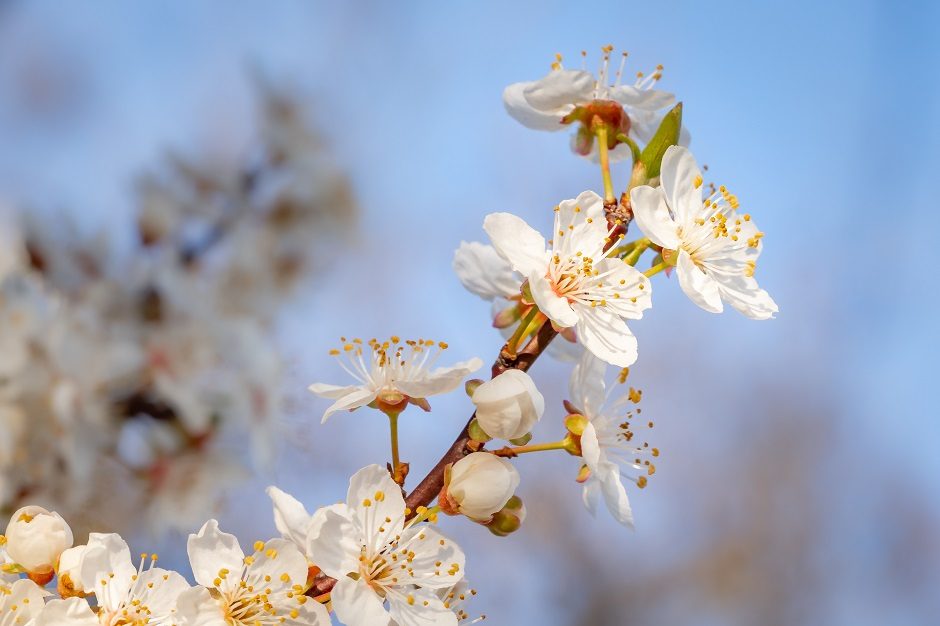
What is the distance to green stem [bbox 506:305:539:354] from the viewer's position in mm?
486

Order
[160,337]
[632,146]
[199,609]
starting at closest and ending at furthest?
[199,609] → [632,146] → [160,337]

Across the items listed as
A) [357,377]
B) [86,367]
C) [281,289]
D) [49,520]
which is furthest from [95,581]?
[281,289]

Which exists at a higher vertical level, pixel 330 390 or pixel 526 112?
pixel 526 112

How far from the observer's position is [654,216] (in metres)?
0.51

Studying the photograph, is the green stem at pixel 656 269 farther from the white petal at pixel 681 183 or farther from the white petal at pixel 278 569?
the white petal at pixel 278 569

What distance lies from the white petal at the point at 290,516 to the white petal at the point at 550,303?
0.56ft

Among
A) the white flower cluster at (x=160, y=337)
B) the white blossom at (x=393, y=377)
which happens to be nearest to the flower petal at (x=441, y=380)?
the white blossom at (x=393, y=377)

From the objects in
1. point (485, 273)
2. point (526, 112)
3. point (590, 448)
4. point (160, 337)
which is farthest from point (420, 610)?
point (160, 337)

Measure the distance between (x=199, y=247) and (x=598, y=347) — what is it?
106cm

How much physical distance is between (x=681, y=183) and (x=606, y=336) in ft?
0.35

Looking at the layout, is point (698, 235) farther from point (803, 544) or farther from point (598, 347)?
point (803, 544)

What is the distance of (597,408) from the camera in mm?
531

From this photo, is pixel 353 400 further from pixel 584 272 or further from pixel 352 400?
pixel 584 272

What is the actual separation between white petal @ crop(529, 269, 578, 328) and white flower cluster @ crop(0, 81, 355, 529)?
812 mm
